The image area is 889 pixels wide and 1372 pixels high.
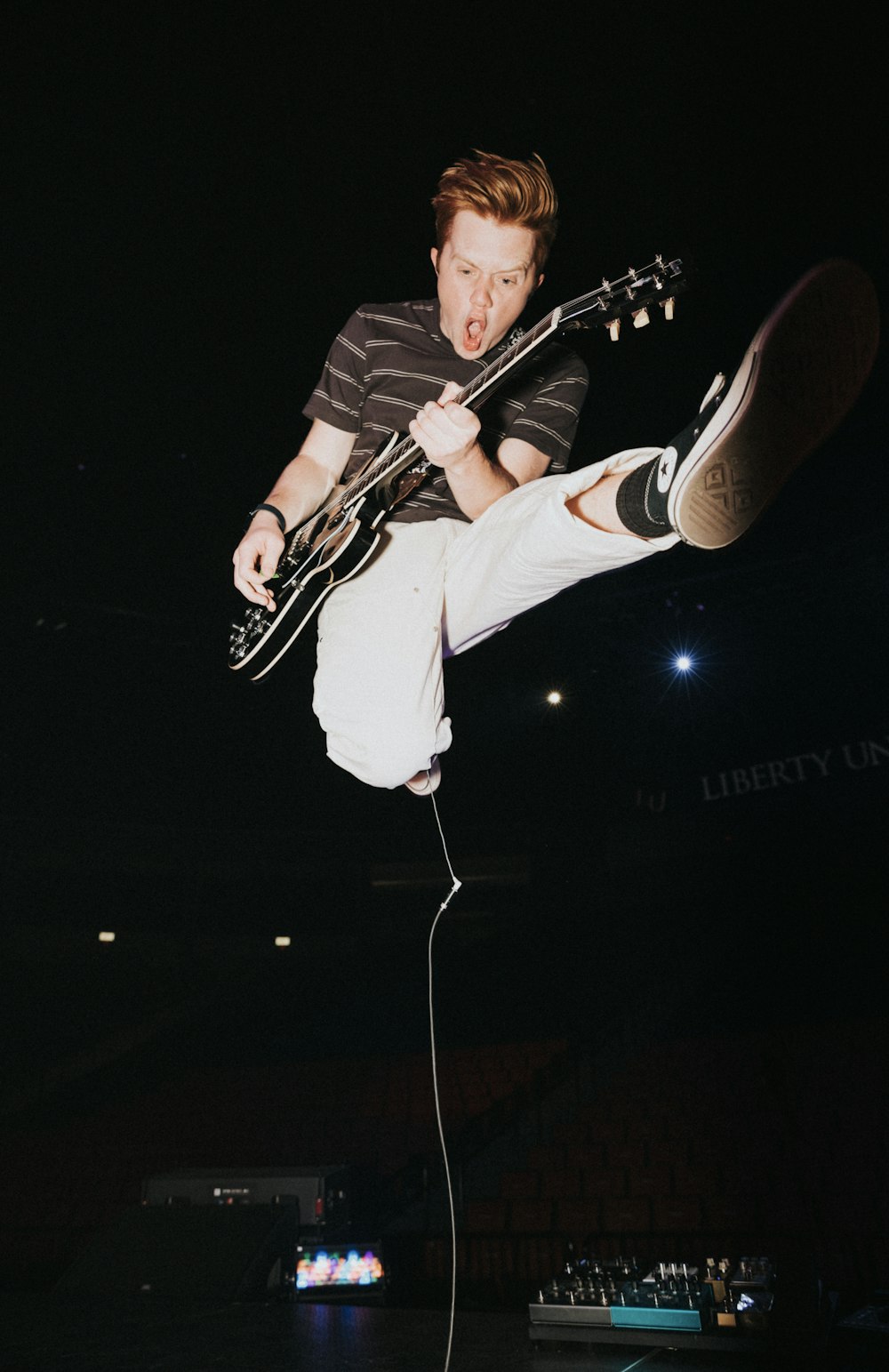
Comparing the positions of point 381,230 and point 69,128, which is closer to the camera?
point 69,128

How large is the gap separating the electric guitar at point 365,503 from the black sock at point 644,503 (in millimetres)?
491

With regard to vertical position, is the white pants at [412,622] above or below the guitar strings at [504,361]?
below

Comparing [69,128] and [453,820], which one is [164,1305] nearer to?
[69,128]

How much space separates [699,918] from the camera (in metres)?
10.9

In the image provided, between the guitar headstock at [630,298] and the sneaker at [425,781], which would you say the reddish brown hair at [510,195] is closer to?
the guitar headstock at [630,298]

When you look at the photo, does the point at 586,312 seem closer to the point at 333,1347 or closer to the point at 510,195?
the point at 510,195

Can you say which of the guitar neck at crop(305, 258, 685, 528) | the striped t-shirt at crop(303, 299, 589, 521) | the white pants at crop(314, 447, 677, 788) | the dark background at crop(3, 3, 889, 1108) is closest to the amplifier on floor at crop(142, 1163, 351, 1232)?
the dark background at crop(3, 3, 889, 1108)

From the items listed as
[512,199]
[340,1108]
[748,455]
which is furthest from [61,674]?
[748,455]

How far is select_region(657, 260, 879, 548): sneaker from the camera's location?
5.17ft

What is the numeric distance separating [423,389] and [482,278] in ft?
1.16

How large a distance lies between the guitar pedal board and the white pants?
1.99 m

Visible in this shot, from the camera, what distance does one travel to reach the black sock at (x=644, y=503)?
1674mm

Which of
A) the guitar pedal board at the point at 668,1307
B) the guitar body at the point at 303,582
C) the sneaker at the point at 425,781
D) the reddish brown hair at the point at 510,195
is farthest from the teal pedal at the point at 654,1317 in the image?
the reddish brown hair at the point at 510,195

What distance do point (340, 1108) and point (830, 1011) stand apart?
5.13m
